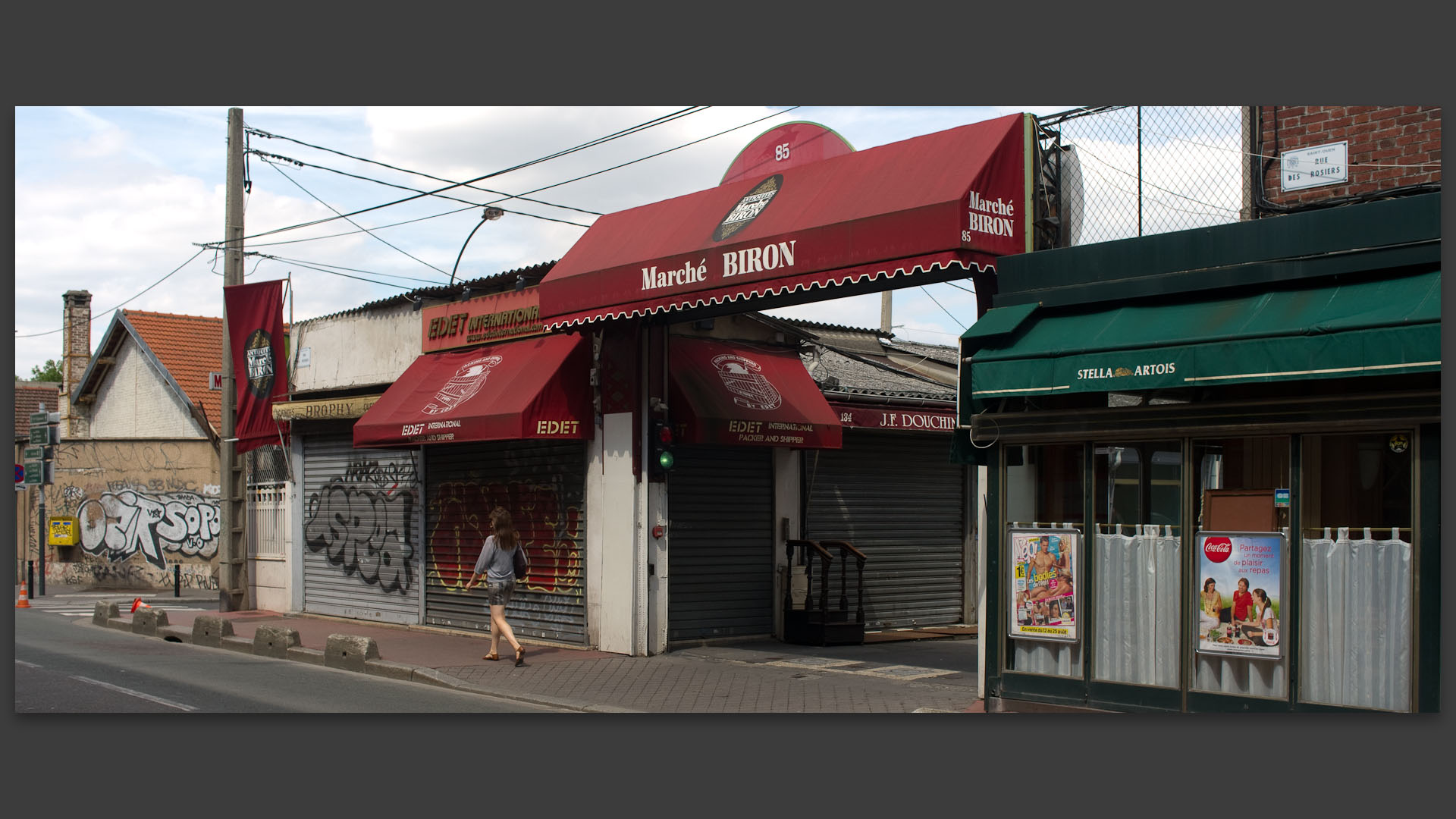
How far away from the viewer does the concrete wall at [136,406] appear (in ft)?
96.3

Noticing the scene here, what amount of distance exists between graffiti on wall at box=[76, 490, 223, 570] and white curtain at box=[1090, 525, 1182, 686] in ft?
77.8

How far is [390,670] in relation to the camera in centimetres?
1381

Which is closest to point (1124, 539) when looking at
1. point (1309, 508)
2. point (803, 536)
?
point (1309, 508)

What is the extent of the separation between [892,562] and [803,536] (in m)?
1.84

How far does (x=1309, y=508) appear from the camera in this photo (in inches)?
352

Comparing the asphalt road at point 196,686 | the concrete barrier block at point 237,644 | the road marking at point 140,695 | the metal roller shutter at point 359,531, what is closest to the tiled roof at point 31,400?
the metal roller shutter at point 359,531

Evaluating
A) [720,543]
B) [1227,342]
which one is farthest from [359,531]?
[1227,342]

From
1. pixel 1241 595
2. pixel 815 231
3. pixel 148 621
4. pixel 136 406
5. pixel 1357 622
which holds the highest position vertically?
pixel 815 231

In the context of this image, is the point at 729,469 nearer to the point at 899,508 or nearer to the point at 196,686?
the point at 899,508

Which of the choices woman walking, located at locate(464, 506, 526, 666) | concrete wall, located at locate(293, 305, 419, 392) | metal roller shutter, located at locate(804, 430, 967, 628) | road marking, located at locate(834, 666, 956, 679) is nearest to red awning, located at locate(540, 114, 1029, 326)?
woman walking, located at locate(464, 506, 526, 666)

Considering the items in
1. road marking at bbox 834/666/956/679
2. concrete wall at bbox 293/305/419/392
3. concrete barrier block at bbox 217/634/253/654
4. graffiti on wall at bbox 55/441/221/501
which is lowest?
concrete barrier block at bbox 217/634/253/654

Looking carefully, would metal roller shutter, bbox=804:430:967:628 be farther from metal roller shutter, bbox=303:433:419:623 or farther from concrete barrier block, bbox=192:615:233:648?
concrete barrier block, bbox=192:615:233:648

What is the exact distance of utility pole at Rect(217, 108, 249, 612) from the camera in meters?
19.8

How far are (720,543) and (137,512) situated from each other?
19.5 metres
